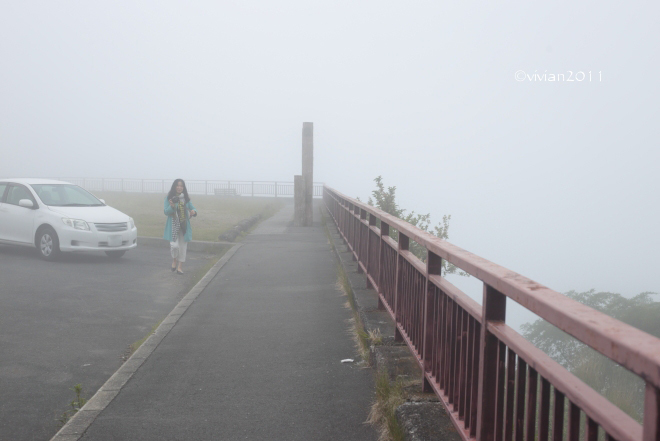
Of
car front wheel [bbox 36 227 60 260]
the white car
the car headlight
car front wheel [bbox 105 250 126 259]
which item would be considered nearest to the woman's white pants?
the white car

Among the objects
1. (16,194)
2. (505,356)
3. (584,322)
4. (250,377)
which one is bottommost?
(250,377)

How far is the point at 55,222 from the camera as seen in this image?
1273 cm

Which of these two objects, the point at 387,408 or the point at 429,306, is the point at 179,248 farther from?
the point at 429,306

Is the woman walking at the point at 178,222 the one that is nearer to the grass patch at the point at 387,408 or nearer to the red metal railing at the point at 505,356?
the red metal railing at the point at 505,356

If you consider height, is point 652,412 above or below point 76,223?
above

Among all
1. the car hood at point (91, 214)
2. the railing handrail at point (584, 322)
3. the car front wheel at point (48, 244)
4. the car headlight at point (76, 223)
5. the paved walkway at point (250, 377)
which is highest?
the railing handrail at point (584, 322)

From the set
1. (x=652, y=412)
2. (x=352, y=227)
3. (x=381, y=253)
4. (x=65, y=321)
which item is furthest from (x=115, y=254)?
(x=652, y=412)

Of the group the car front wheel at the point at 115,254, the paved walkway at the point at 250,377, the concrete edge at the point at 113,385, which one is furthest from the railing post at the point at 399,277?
the car front wheel at the point at 115,254

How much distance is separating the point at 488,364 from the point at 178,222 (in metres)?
9.76

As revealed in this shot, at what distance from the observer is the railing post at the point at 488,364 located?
2596 millimetres

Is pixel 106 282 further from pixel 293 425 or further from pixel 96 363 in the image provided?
pixel 293 425

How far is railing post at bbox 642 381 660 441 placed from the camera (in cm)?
133

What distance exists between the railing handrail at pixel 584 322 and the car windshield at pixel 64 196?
12.5 m

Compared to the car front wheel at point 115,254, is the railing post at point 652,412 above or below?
above
